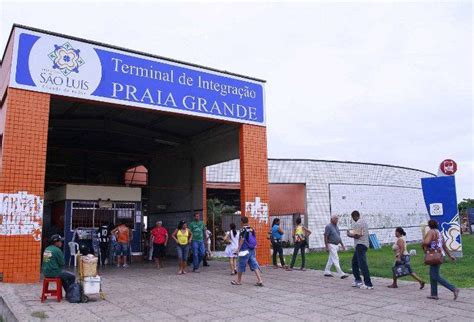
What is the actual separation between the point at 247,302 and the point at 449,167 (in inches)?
402

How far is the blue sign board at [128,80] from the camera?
1088 cm

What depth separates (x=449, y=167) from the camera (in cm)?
1479

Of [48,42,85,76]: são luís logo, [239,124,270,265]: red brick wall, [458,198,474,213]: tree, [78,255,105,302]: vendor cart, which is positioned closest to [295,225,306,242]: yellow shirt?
[239,124,270,265]: red brick wall

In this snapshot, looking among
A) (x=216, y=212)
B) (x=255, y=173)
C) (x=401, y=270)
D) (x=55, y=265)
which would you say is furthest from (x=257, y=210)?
(x=216, y=212)

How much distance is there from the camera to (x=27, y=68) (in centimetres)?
1072

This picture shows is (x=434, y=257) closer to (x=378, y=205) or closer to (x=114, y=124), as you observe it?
(x=114, y=124)

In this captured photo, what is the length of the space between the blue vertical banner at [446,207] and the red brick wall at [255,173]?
19.2ft

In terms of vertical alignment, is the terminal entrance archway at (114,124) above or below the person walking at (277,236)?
above

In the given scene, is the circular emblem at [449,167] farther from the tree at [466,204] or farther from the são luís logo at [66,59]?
the tree at [466,204]

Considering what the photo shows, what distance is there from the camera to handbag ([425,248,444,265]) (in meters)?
7.98

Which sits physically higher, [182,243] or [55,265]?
[182,243]

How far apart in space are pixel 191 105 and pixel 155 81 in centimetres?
133

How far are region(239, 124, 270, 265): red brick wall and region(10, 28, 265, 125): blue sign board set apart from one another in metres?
0.49

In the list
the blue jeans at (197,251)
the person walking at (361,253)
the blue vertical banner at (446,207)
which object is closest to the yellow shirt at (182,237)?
the blue jeans at (197,251)
